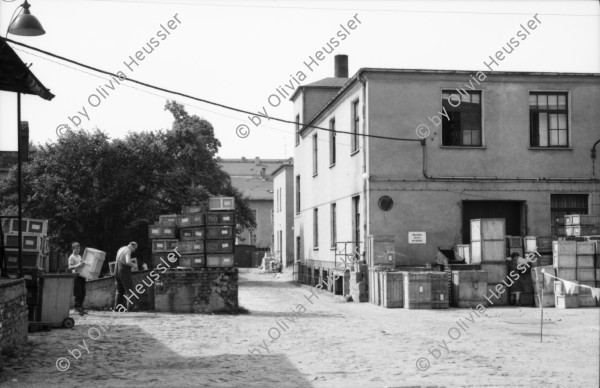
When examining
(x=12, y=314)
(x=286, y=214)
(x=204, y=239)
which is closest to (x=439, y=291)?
(x=204, y=239)

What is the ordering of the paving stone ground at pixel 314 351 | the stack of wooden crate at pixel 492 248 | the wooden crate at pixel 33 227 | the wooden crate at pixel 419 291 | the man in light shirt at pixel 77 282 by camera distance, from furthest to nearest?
the stack of wooden crate at pixel 492 248 → the wooden crate at pixel 419 291 → the man in light shirt at pixel 77 282 → the wooden crate at pixel 33 227 → the paving stone ground at pixel 314 351

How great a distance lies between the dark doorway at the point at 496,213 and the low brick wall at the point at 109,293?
31.5 feet

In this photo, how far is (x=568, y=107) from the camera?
73.9ft

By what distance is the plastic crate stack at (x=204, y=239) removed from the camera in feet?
57.7

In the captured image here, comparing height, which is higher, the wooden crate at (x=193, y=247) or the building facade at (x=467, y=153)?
the building facade at (x=467, y=153)

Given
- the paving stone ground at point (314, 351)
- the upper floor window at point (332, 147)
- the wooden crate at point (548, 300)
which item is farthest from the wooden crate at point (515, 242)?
the upper floor window at point (332, 147)

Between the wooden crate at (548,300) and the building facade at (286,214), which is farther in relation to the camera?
the building facade at (286,214)

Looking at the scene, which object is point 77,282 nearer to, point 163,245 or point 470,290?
point 163,245

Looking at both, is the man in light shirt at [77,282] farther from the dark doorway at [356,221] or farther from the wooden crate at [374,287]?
the dark doorway at [356,221]

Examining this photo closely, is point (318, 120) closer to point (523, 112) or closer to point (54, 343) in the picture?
point (523, 112)

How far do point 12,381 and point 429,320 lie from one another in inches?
384

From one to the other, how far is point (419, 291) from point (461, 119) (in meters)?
6.24

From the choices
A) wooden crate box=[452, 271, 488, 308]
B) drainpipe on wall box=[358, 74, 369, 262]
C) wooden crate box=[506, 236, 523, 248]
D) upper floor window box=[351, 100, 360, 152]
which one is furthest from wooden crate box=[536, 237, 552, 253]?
upper floor window box=[351, 100, 360, 152]

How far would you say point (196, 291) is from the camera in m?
17.6
